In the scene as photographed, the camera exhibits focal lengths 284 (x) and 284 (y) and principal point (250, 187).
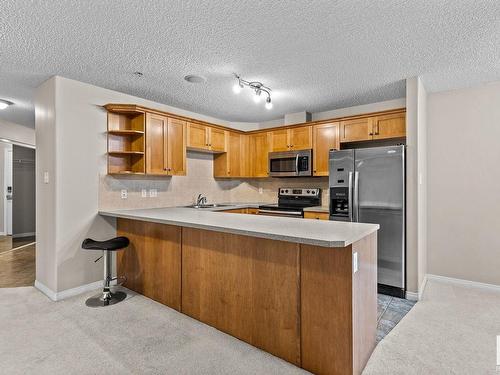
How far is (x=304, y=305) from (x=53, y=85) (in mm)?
3446

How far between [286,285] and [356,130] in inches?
111

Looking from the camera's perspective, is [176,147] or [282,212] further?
[282,212]

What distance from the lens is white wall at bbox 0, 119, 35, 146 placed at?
5273 mm

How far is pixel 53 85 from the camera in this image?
3.17 m

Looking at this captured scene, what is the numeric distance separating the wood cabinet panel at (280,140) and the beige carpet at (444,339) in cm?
285

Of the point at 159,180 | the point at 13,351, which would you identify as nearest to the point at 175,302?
the point at 13,351

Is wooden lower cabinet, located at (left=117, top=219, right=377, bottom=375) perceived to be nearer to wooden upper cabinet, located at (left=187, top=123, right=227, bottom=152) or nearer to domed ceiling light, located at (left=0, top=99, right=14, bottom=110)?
wooden upper cabinet, located at (left=187, top=123, right=227, bottom=152)

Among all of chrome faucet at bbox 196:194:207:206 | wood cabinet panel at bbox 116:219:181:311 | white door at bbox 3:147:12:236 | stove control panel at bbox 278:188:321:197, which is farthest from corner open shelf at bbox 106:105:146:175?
white door at bbox 3:147:12:236

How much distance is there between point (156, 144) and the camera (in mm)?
3783

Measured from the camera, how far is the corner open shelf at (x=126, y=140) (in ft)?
11.7

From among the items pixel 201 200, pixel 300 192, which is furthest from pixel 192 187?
pixel 300 192

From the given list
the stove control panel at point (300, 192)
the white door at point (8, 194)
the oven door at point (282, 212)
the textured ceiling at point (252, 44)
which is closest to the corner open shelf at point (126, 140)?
the textured ceiling at point (252, 44)

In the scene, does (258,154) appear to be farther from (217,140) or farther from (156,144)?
(156,144)

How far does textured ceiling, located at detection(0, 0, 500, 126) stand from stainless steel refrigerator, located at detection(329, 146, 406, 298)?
0.91 meters
